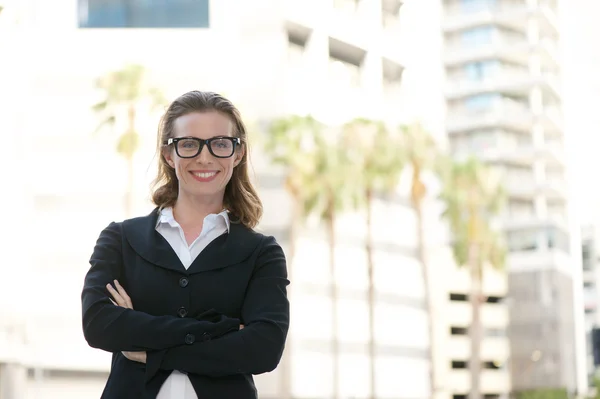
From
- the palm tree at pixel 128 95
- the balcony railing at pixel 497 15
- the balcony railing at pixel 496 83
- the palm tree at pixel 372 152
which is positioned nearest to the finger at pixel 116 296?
the palm tree at pixel 128 95

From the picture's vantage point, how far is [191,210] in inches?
72.9

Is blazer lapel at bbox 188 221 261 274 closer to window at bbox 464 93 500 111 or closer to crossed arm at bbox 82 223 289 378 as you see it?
crossed arm at bbox 82 223 289 378

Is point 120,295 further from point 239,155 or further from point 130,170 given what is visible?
point 130,170

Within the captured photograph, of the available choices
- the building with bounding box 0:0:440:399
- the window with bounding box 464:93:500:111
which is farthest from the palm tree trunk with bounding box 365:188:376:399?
the window with bounding box 464:93:500:111

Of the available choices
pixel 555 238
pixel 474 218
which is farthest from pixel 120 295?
pixel 555 238

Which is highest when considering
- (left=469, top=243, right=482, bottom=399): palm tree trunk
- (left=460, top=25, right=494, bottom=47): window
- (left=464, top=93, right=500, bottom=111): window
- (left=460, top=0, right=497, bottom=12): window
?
(left=460, top=0, right=497, bottom=12): window

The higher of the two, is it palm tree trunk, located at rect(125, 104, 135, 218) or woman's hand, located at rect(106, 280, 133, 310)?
palm tree trunk, located at rect(125, 104, 135, 218)

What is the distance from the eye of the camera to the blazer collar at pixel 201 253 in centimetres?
177

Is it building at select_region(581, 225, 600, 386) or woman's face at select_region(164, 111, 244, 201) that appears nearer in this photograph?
woman's face at select_region(164, 111, 244, 201)

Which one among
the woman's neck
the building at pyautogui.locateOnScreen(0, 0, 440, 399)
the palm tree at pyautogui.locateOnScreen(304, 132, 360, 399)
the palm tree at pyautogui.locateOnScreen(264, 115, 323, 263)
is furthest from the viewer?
the building at pyautogui.locateOnScreen(0, 0, 440, 399)

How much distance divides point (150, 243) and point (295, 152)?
2756 centimetres

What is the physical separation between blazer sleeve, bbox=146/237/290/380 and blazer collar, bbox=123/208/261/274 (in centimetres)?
4

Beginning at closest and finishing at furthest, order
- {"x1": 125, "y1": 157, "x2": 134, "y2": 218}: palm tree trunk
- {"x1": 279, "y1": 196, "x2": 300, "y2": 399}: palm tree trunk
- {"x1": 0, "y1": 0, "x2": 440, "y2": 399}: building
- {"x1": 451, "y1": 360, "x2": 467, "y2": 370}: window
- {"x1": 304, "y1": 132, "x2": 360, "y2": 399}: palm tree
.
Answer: {"x1": 125, "y1": 157, "x2": 134, "y2": 218}: palm tree trunk → {"x1": 304, "y1": 132, "x2": 360, "y2": 399}: palm tree → {"x1": 0, "y1": 0, "x2": 440, "y2": 399}: building → {"x1": 279, "y1": 196, "x2": 300, "y2": 399}: palm tree trunk → {"x1": 451, "y1": 360, "x2": 467, "y2": 370}: window

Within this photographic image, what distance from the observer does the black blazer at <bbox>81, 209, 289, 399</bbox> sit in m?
1.74
